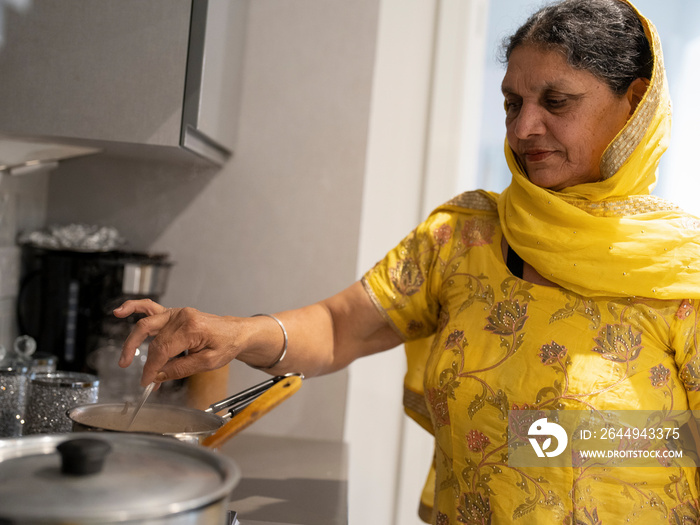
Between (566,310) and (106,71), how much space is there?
977mm

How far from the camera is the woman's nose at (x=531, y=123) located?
1.10 m

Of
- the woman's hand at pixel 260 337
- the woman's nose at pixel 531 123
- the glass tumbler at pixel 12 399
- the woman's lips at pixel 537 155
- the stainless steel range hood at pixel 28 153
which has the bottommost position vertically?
the glass tumbler at pixel 12 399

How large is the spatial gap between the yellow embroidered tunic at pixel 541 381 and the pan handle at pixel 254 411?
0.34 meters

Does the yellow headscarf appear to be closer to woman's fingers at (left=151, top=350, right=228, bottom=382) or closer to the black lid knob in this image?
woman's fingers at (left=151, top=350, right=228, bottom=382)

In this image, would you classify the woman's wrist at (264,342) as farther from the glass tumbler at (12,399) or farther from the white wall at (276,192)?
the white wall at (276,192)

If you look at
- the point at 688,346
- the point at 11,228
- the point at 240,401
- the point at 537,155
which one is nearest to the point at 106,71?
the point at 11,228

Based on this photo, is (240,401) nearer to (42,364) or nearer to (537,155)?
(42,364)

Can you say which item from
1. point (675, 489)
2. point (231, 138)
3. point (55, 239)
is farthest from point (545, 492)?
point (55, 239)

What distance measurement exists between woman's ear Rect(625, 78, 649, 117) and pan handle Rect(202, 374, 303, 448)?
2.38 ft

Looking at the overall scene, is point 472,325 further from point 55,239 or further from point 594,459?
point 55,239


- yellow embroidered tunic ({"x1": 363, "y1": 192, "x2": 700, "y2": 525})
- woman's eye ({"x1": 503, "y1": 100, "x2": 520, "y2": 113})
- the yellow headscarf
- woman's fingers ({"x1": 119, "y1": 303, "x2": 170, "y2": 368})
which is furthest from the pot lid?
woman's eye ({"x1": 503, "y1": 100, "x2": 520, "y2": 113})

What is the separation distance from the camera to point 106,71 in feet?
4.21

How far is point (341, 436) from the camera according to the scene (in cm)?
170

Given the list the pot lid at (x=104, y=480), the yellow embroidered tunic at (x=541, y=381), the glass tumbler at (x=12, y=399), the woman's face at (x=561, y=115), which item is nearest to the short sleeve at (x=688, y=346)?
the yellow embroidered tunic at (x=541, y=381)
